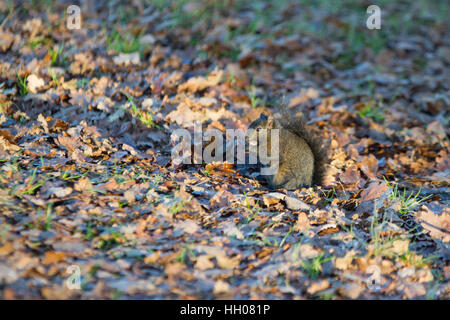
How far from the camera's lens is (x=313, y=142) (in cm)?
428

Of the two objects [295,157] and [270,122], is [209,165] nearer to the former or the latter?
[270,122]

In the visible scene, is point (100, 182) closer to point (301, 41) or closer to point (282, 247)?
point (282, 247)

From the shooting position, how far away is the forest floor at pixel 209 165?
2602mm

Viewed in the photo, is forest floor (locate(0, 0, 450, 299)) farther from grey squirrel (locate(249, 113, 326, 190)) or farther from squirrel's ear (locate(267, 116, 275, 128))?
squirrel's ear (locate(267, 116, 275, 128))

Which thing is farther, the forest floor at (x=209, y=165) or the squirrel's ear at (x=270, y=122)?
the squirrel's ear at (x=270, y=122)

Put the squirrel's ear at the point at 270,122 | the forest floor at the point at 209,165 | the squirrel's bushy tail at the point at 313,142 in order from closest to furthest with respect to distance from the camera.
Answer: the forest floor at the point at 209,165, the squirrel's ear at the point at 270,122, the squirrel's bushy tail at the point at 313,142

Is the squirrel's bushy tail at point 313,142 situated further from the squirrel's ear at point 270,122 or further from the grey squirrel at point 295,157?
the squirrel's ear at point 270,122

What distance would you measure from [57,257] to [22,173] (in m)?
1.05

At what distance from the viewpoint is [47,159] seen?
3488mm

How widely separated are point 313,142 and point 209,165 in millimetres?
1196

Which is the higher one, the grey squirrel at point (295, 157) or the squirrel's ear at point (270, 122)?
the squirrel's ear at point (270, 122)

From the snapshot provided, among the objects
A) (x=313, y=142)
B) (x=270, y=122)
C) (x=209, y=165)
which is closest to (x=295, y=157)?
(x=313, y=142)

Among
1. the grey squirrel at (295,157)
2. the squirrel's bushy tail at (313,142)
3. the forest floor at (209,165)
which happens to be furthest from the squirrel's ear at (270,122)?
the forest floor at (209,165)

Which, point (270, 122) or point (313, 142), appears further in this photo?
point (313, 142)
